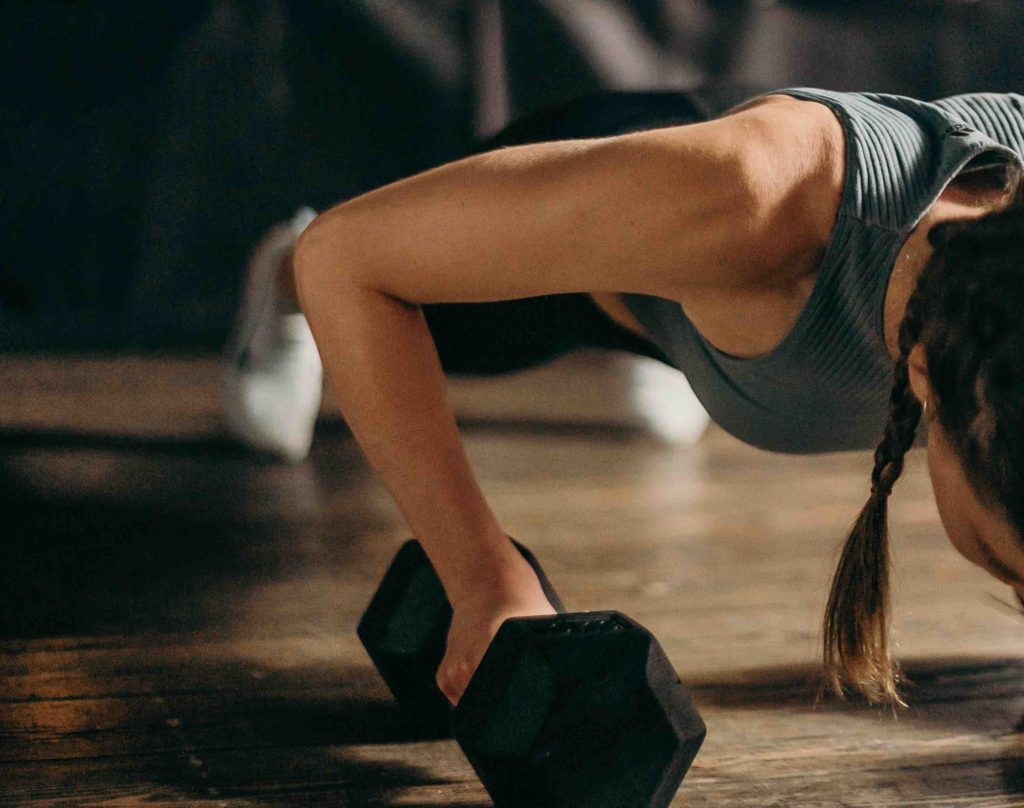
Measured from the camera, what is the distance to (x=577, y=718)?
2.39 feet

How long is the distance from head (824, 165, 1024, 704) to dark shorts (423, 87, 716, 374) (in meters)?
0.41

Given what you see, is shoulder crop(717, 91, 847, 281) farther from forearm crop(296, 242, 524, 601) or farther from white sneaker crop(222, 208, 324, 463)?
white sneaker crop(222, 208, 324, 463)

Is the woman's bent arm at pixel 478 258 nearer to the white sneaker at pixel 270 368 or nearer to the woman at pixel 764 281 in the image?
the woman at pixel 764 281

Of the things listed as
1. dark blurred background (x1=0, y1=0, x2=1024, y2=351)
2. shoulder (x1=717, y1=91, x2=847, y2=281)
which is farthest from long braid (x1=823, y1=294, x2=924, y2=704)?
dark blurred background (x1=0, y1=0, x2=1024, y2=351)

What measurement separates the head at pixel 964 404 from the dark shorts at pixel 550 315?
407 millimetres

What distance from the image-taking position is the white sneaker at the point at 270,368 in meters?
1.59

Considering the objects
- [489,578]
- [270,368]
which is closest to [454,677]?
[489,578]

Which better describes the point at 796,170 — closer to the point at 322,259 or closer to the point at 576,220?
the point at 576,220

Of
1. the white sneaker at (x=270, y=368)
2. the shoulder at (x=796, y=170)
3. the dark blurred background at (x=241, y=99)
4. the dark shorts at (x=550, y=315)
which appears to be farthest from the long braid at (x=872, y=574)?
the dark blurred background at (x=241, y=99)

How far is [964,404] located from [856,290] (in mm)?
127

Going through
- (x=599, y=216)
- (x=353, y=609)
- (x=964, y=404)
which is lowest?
(x=353, y=609)

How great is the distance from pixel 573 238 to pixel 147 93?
166cm

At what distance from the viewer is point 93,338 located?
220 cm

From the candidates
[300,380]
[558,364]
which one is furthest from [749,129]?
[558,364]
